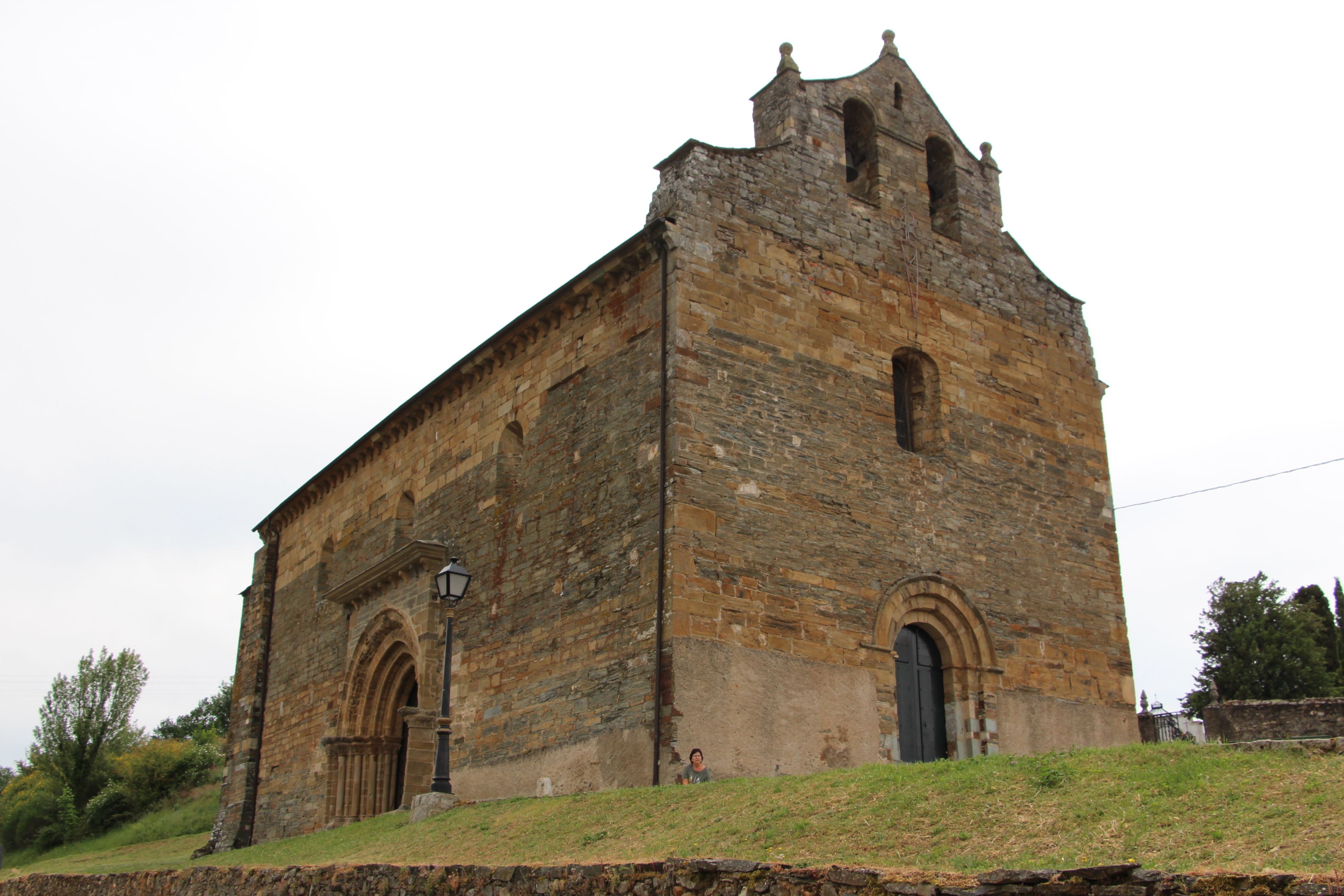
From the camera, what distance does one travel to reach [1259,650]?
35.5 m

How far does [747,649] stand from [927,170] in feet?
29.4

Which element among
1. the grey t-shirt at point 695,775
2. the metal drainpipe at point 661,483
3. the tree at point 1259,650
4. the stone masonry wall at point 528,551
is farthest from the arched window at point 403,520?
the tree at point 1259,650

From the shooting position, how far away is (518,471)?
16719 millimetres

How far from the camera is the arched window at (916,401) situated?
15797mm

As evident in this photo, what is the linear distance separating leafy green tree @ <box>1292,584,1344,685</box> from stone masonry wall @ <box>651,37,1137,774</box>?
22988 millimetres

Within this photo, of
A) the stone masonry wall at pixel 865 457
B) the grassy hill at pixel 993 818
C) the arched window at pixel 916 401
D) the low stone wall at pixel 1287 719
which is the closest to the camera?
the grassy hill at pixel 993 818

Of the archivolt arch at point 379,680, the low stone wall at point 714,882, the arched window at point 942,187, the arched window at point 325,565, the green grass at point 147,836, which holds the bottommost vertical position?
the green grass at point 147,836

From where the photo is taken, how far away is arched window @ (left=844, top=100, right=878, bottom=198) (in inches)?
671

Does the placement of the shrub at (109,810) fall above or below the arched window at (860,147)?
below

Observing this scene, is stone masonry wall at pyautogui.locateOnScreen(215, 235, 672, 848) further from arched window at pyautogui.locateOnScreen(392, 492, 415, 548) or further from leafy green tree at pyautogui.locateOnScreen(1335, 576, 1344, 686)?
leafy green tree at pyautogui.locateOnScreen(1335, 576, 1344, 686)

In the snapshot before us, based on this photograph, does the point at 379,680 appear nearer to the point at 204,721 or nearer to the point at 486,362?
the point at 486,362

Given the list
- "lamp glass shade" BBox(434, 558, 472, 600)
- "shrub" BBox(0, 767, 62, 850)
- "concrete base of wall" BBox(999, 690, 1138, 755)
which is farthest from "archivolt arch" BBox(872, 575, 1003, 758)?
"shrub" BBox(0, 767, 62, 850)

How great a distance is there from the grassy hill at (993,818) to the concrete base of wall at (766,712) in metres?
1.76

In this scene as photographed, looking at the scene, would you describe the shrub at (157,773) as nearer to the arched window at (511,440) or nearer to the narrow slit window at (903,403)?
the arched window at (511,440)
